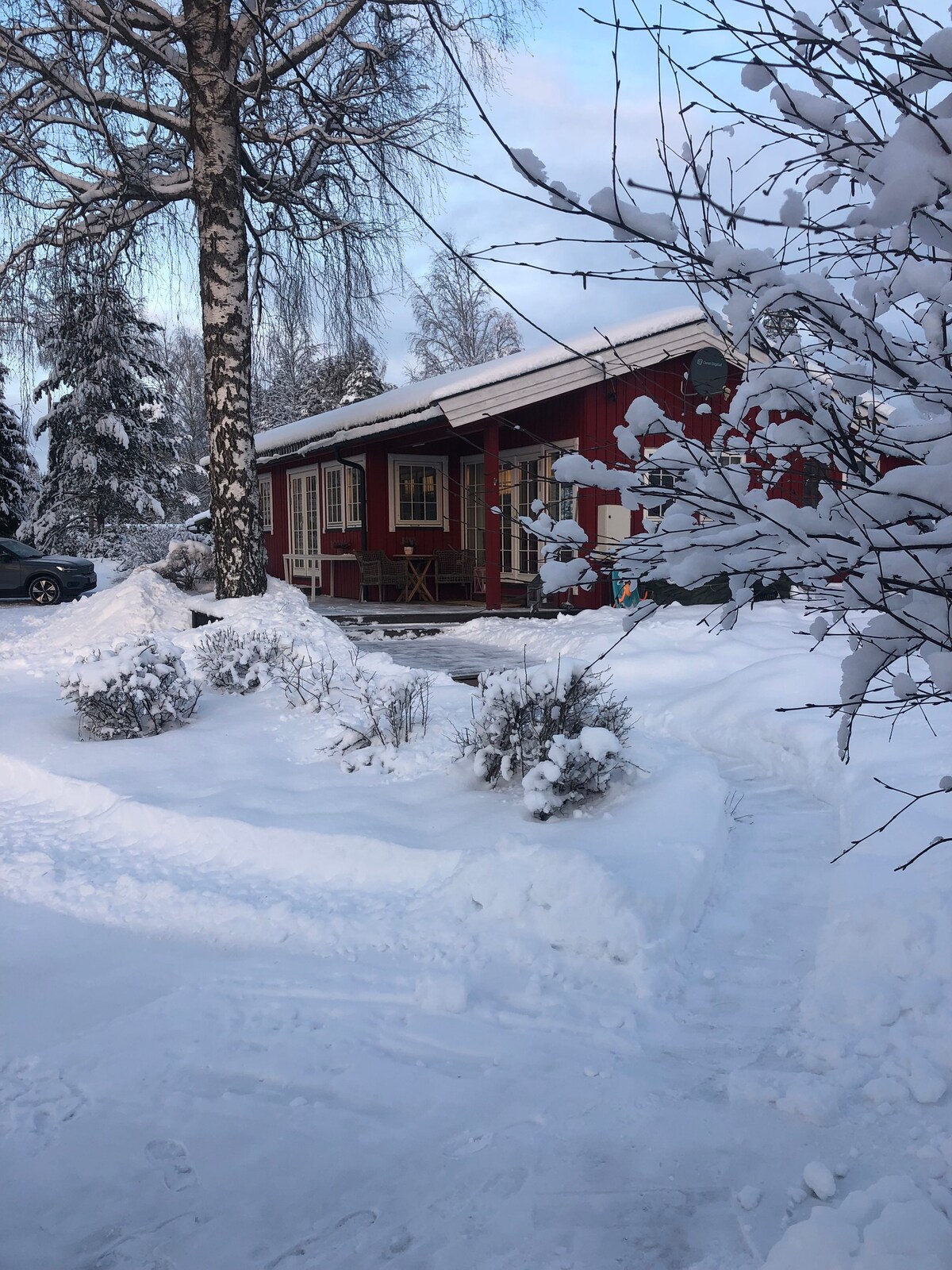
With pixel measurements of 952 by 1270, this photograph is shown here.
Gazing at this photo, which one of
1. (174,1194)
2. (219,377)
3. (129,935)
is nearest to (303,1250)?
(174,1194)

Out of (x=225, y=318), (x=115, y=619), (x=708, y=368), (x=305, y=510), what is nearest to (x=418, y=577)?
(x=305, y=510)

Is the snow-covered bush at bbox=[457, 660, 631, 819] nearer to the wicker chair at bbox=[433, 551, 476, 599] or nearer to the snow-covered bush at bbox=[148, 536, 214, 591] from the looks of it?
the snow-covered bush at bbox=[148, 536, 214, 591]

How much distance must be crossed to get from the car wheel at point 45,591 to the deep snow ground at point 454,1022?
1446 centimetres

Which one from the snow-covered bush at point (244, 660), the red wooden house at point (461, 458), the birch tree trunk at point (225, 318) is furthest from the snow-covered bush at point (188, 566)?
the snow-covered bush at point (244, 660)

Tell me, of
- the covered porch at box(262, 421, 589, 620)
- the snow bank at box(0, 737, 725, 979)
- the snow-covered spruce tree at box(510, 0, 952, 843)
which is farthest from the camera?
the covered porch at box(262, 421, 589, 620)

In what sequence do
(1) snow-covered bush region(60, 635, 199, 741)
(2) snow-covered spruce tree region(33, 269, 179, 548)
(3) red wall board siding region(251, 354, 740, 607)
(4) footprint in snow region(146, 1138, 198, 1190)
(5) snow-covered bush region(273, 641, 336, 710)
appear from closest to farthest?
(4) footprint in snow region(146, 1138, 198, 1190)
(1) snow-covered bush region(60, 635, 199, 741)
(5) snow-covered bush region(273, 641, 336, 710)
(3) red wall board siding region(251, 354, 740, 607)
(2) snow-covered spruce tree region(33, 269, 179, 548)

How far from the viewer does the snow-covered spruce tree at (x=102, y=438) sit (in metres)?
24.4

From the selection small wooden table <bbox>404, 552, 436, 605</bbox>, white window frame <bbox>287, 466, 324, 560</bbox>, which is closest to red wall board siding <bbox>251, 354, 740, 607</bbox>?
white window frame <bbox>287, 466, 324, 560</bbox>

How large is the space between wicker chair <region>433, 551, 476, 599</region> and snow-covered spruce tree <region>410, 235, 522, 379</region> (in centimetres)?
2183

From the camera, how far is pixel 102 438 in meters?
24.9

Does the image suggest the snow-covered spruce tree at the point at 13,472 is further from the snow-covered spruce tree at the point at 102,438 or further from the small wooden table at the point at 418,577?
the small wooden table at the point at 418,577

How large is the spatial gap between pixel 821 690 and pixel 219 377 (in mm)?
7001

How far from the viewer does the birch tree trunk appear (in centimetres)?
943

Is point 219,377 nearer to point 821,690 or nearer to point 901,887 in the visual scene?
point 821,690
